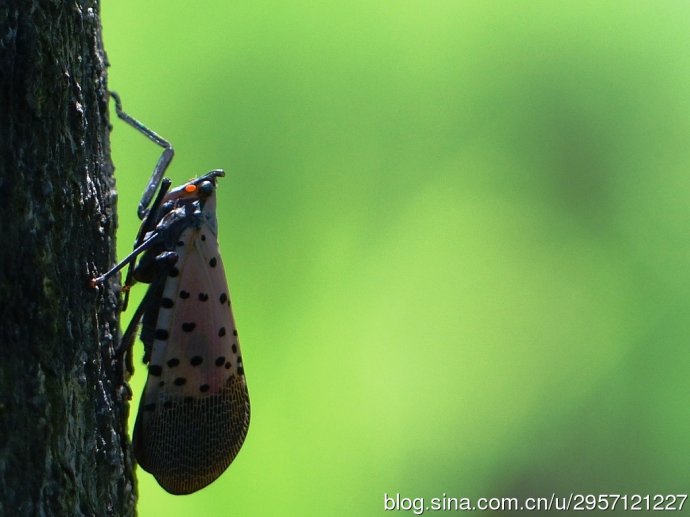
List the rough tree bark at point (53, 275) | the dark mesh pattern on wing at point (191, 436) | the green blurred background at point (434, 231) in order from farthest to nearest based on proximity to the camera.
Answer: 1. the green blurred background at point (434, 231)
2. the dark mesh pattern on wing at point (191, 436)
3. the rough tree bark at point (53, 275)

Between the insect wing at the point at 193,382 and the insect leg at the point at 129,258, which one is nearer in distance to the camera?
the insect leg at the point at 129,258

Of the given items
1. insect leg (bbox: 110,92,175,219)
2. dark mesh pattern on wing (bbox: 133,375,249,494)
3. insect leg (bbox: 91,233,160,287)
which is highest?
insect leg (bbox: 110,92,175,219)

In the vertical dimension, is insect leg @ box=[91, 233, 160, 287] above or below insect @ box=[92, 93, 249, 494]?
above

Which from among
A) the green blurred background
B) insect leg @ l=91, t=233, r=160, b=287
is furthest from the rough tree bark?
the green blurred background

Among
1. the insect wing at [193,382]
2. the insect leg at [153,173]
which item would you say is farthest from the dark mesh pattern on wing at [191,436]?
the insect leg at [153,173]

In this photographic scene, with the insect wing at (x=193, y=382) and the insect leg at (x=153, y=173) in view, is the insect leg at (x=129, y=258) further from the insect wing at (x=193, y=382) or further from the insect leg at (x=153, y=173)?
the insect leg at (x=153, y=173)

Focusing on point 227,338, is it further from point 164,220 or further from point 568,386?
point 568,386

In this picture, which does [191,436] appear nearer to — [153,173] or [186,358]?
[186,358]

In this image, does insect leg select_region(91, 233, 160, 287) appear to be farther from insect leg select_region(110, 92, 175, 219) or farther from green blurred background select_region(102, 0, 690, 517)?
green blurred background select_region(102, 0, 690, 517)
